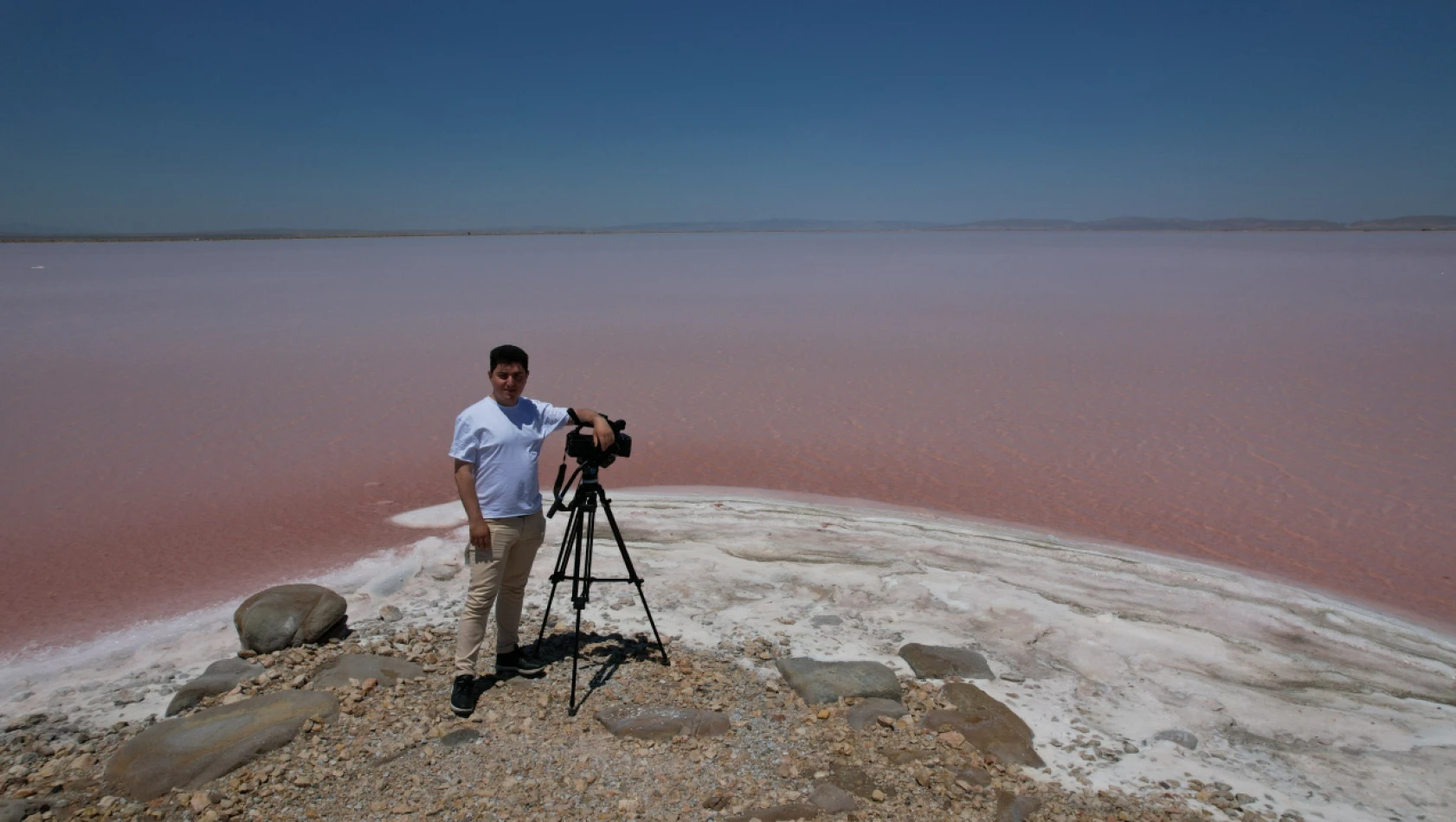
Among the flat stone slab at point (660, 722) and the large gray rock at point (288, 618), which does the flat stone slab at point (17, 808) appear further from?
the flat stone slab at point (660, 722)

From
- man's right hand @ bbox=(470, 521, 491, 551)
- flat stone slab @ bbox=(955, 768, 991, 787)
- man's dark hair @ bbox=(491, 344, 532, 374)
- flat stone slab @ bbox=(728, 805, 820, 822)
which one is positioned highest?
man's dark hair @ bbox=(491, 344, 532, 374)

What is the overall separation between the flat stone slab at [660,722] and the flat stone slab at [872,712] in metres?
0.58

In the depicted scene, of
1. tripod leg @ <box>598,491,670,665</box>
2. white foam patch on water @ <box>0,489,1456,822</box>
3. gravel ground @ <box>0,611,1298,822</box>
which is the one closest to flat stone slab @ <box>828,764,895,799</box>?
gravel ground @ <box>0,611,1298,822</box>

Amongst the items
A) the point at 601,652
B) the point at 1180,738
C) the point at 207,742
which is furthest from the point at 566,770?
the point at 1180,738

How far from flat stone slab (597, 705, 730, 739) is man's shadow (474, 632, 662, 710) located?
0.21 meters

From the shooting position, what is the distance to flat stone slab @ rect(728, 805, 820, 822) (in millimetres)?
3346

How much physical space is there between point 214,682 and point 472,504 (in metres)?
1.75

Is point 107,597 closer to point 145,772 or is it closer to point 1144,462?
point 145,772

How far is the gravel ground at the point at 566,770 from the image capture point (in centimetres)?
339

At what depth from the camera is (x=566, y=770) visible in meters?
3.61

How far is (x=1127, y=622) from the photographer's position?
17.6 feet

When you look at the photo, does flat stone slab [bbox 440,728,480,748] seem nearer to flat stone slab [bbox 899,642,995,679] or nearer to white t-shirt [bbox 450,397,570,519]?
white t-shirt [bbox 450,397,570,519]

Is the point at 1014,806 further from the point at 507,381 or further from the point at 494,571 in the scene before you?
the point at 507,381

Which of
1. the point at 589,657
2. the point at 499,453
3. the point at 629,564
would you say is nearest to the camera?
the point at 499,453
